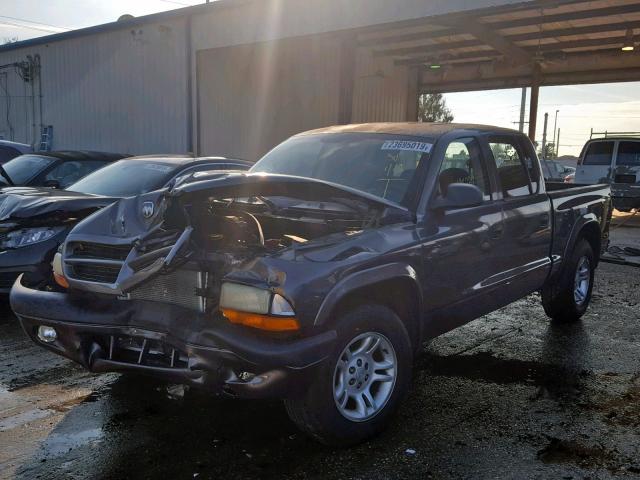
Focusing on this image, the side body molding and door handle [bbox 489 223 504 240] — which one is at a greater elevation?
door handle [bbox 489 223 504 240]

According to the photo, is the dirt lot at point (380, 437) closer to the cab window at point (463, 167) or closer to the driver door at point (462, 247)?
the driver door at point (462, 247)

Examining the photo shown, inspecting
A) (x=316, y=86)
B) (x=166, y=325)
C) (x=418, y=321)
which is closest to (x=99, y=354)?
(x=166, y=325)

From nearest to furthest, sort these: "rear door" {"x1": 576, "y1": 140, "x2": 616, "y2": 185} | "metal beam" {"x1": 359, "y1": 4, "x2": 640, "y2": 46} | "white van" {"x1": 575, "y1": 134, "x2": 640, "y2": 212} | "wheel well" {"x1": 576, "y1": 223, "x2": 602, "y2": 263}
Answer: "wheel well" {"x1": 576, "y1": 223, "x2": 602, "y2": 263} → "metal beam" {"x1": 359, "y1": 4, "x2": 640, "y2": 46} → "white van" {"x1": 575, "y1": 134, "x2": 640, "y2": 212} → "rear door" {"x1": 576, "y1": 140, "x2": 616, "y2": 185}

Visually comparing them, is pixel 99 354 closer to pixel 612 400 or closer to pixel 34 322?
pixel 34 322

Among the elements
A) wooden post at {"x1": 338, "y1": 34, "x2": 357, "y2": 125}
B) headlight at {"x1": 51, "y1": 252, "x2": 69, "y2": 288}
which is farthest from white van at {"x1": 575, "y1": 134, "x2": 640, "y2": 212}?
headlight at {"x1": 51, "y1": 252, "x2": 69, "y2": 288}

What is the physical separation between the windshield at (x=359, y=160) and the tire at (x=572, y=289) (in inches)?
89.8

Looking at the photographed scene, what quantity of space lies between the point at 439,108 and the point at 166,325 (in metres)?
44.1

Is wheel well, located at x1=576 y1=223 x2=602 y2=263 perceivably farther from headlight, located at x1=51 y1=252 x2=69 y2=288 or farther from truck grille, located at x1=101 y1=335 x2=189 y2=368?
headlight, located at x1=51 y1=252 x2=69 y2=288

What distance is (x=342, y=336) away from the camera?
10.2 feet

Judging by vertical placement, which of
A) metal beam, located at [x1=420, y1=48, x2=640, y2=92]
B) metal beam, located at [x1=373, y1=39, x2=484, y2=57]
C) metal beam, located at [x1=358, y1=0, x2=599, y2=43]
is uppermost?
metal beam, located at [x1=373, y1=39, x2=484, y2=57]

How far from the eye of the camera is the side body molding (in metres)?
2.97

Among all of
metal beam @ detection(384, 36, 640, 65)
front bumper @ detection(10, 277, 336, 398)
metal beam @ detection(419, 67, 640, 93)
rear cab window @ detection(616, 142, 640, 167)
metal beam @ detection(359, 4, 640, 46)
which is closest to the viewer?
front bumper @ detection(10, 277, 336, 398)

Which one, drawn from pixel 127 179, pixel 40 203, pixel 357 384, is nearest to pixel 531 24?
pixel 127 179

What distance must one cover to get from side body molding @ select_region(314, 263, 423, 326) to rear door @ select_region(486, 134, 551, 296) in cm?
124
